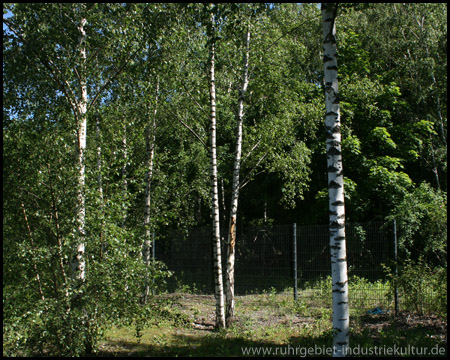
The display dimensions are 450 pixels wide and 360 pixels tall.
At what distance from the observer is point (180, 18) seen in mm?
7543

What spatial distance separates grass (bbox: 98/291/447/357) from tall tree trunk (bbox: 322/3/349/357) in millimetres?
1381

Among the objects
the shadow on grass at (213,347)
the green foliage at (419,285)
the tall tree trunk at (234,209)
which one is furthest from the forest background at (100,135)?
the shadow on grass at (213,347)

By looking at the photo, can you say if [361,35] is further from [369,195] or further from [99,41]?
[99,41]

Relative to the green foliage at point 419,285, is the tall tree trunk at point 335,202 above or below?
above

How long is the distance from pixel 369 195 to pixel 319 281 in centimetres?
582

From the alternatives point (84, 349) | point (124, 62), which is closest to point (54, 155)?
point (124, 62)

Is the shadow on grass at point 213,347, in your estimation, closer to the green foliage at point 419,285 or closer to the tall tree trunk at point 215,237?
the tall tree trunk at point 215,237

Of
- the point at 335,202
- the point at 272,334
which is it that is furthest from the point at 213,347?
the point at 335,202

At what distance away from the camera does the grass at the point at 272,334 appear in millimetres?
6281

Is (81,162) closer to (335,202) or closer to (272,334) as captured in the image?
(335,202)

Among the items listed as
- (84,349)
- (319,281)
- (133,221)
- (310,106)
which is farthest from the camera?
(310,106)

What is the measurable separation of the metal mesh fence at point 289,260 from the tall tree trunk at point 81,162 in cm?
384

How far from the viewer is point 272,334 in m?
7.43

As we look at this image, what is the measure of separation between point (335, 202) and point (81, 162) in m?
3.80
